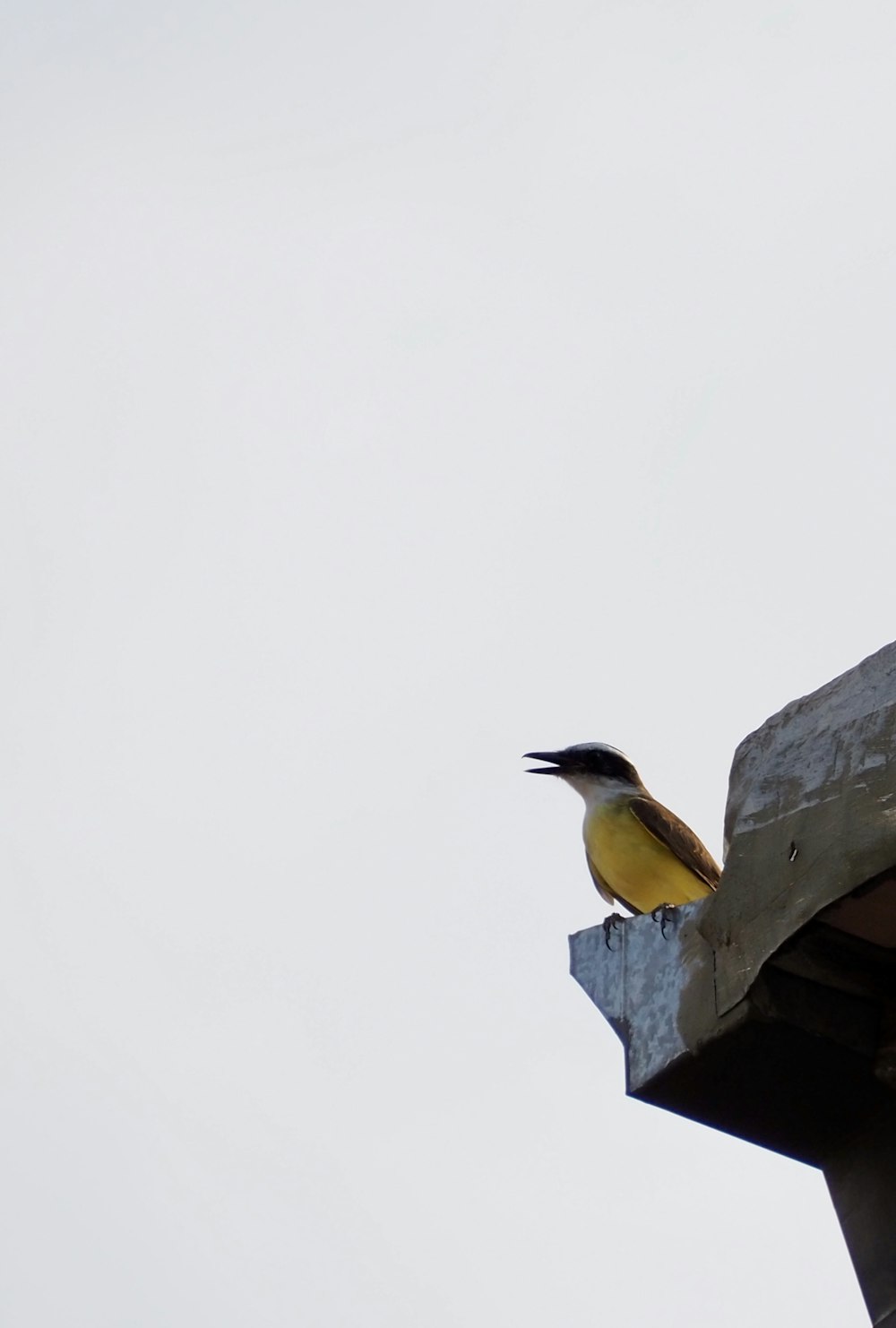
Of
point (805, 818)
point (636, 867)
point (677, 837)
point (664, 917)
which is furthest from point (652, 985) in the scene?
point (677, 837)

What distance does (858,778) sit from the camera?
4094 millimetres

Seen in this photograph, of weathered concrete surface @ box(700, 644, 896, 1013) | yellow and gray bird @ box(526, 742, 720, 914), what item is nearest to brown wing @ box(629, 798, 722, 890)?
yellow and gray bird @ box(526, 742, 720, 914)

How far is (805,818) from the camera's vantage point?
4191mm

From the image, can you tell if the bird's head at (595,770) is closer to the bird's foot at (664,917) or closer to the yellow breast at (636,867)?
the yellow breast at (636,867)

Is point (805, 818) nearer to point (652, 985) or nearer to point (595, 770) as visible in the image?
point (652, 985)

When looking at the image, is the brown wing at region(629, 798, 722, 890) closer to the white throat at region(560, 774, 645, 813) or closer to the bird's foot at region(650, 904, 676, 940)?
the white throat at region(560, 774, 645, 813)

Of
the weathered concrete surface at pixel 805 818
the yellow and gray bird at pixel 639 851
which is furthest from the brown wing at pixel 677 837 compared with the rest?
the weathered concrete surface at pixel 805 818

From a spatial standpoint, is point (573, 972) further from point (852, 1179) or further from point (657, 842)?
point (657, 842)

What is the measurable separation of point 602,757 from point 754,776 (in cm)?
664

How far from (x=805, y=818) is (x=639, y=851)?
5971 mm

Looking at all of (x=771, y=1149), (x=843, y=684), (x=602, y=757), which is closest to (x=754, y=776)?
(x=843, y=684)

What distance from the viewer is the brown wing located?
9.99 metres

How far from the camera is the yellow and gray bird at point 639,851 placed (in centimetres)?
998

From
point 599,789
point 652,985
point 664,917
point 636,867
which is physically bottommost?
point 652,985
